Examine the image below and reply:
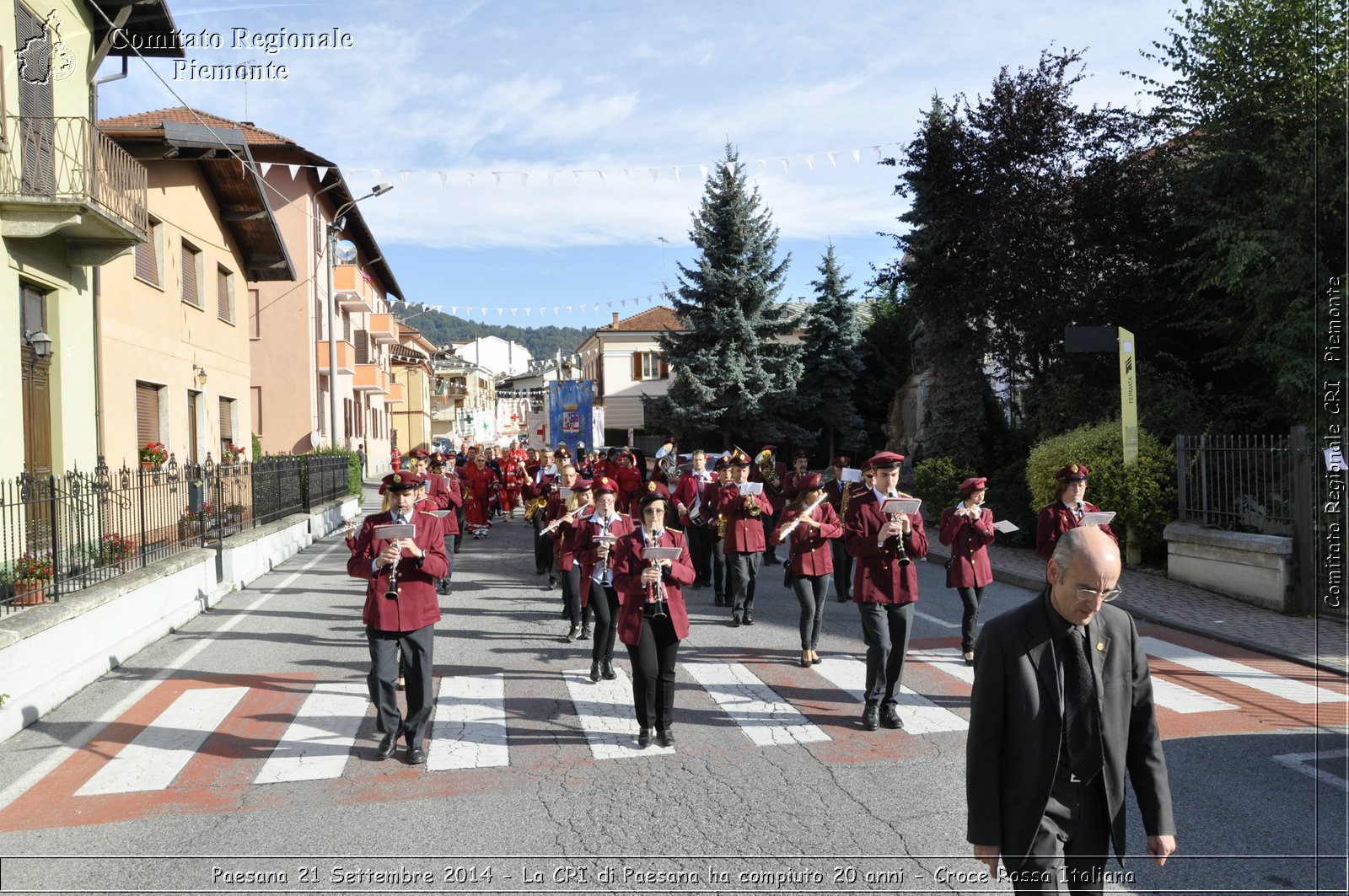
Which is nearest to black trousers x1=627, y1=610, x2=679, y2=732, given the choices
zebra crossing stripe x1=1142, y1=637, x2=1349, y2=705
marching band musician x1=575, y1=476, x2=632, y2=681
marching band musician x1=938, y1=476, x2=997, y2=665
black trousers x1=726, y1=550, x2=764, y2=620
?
marching band musician x1=575, y1=476, x2=632, y2=681

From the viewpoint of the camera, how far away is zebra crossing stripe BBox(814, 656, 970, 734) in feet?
23.1

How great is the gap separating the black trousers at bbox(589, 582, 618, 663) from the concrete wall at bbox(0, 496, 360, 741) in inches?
172

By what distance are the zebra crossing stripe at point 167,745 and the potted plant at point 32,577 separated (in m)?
1.52

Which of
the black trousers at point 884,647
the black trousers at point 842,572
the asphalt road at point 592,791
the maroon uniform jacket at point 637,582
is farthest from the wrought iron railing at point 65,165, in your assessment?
the black trousers at point 884,647

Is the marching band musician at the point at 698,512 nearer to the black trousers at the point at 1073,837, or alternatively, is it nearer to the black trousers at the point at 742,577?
the black trousers at the point at 742,577

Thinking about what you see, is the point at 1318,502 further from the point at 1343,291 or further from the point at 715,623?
the point at 715,623

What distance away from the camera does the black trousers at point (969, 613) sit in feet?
29.4

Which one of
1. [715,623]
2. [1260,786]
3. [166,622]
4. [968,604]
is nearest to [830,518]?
[968,604]

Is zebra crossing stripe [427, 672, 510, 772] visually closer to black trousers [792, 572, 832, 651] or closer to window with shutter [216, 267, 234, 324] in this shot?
black trousers [792, 572, 832, 651]

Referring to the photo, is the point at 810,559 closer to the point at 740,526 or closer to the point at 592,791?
the point at 740,526

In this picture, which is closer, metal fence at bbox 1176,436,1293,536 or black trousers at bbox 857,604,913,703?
black trousers at bbox 857,604,913,703

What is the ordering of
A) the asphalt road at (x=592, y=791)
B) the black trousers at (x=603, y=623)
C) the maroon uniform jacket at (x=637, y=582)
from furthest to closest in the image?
the black trousers at (x=603, y=623) < the maroon uniform jacket at (x=637, y=582) < the asphalt road at (x=592, y=791)

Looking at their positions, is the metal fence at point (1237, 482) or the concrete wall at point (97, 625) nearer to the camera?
the concrete wall at point (97, 625)

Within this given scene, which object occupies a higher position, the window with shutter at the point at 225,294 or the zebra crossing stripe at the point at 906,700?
the window with shutter at the point at 225,294
